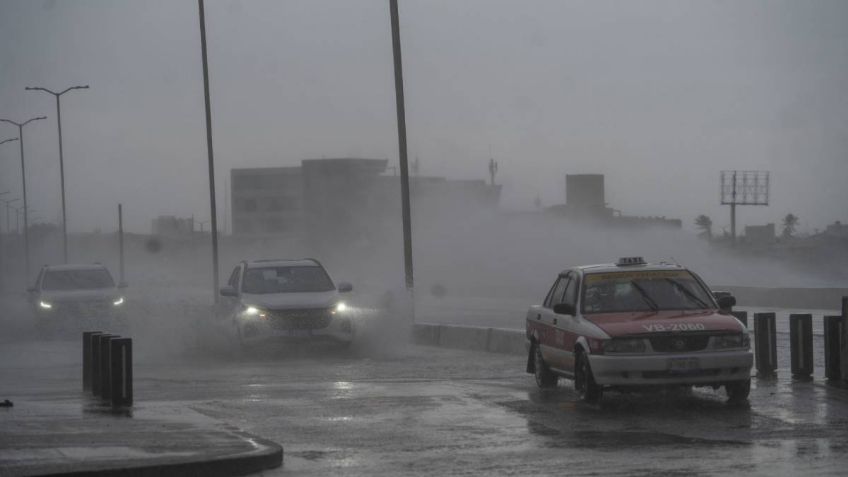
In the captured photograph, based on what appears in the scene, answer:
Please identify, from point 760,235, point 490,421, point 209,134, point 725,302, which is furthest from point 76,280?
point 760,235

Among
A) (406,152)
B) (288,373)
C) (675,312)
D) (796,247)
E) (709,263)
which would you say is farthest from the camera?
(796,247)

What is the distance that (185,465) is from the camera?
10.6m

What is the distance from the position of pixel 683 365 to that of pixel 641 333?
0.54 m

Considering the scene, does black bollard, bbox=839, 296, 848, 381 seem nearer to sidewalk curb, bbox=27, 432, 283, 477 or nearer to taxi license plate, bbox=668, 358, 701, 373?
taxi license plate, bbox=668, 358, 701, 373

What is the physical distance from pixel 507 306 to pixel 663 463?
4462 cm

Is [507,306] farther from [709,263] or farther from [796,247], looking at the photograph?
[796,247]

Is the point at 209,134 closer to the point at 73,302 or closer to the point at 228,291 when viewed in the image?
the point at 73,302

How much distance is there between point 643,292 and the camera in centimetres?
1655

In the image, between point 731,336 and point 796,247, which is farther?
point 796,247

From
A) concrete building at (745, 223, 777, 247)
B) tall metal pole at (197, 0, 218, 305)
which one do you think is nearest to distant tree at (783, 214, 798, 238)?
concrete building at (745, 223, 777, 247)

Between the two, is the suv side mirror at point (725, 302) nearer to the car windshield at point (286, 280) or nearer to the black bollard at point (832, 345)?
the black bollard at point (832, 345)

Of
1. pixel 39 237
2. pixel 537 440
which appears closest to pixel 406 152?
pixel 537 440

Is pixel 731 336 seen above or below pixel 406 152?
below

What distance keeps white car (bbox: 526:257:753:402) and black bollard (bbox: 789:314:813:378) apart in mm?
2371
